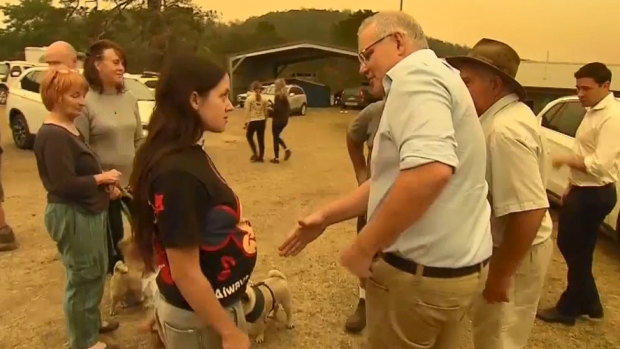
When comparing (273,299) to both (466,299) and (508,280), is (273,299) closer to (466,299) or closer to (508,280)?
(508,280)

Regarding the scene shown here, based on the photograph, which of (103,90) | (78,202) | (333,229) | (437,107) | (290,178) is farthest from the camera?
(290,178)

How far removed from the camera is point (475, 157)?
173 centimetres

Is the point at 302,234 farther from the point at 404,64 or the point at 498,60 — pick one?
the point at 498,60

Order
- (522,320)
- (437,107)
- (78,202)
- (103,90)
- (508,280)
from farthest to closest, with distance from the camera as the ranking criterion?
(103,90) < (78,202) < (522,320) < (508,280) < (437,107)

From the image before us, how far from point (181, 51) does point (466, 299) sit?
1.28 meters

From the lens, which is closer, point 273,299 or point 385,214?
point 385,214

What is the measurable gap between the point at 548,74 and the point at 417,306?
2069 cm

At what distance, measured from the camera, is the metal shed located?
31156 millimetres

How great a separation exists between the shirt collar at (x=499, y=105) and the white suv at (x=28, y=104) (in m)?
9.08

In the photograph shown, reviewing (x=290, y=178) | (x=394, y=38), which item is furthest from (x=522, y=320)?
(x=290, y=178)

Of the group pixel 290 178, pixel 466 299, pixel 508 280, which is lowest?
pixel 290 178

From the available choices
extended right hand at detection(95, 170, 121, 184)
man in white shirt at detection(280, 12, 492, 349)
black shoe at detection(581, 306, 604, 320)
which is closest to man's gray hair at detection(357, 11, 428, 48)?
man in white shirt at detection(280, 12, 492, 349)

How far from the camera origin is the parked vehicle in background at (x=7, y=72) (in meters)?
19.0

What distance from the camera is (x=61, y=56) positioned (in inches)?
137
